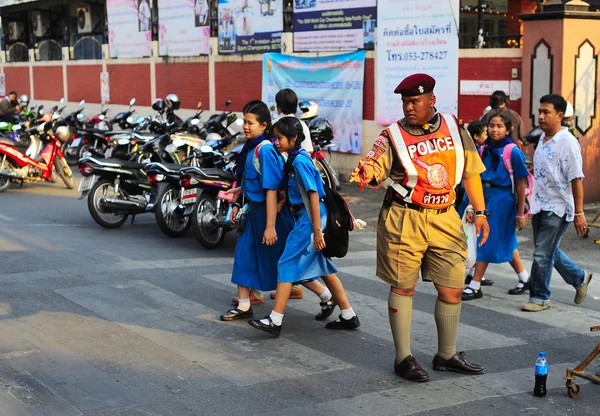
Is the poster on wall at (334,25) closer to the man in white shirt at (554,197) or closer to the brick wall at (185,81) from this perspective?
Result: the brick wall at (185,81)

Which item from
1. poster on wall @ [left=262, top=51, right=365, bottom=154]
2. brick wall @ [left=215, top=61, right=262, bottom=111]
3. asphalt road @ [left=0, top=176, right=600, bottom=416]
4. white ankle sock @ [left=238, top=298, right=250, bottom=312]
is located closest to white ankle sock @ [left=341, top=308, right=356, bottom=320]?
asphalt road @ [left=0, top=176, right=600, bottom=416]

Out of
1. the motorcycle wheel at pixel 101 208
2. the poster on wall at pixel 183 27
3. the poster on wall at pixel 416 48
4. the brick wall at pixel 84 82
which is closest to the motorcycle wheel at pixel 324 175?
the motorcycle wheel at pixel 101 208

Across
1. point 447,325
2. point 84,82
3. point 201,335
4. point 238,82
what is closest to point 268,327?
point 201,335

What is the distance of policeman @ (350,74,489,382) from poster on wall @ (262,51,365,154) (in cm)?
1095

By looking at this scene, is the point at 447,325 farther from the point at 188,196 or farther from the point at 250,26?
the point at 250,26

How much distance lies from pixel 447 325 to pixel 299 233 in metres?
1.39

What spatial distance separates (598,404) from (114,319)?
378 centimetres

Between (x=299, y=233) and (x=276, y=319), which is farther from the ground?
(x=299, y=233)

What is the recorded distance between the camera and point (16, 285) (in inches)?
336

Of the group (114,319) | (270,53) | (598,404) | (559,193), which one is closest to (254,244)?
(114,319)

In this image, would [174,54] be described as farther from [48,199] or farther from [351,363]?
[351,363]

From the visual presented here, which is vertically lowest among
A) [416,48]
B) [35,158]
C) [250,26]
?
[35,158]

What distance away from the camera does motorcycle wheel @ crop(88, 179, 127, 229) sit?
1189cm

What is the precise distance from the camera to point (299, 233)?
671 centimetres
